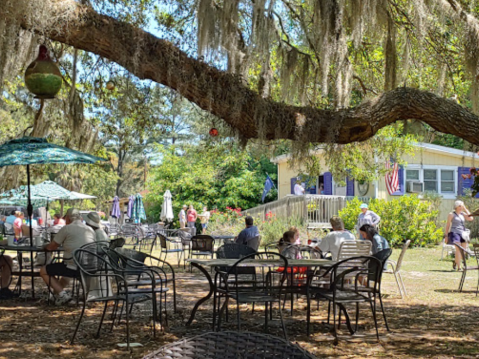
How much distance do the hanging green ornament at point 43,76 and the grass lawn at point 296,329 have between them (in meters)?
2.51

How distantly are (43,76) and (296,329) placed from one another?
379 centimetres

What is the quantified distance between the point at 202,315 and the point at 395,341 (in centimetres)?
228

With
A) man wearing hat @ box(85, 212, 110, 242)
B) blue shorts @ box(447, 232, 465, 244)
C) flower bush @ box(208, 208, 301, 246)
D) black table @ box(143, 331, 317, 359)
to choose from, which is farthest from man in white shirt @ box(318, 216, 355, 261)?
flower bush @ box(208, 208, 301, 246)

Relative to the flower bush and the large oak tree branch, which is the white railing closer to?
the flower bush

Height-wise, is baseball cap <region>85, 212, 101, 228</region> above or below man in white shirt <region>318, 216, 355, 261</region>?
above

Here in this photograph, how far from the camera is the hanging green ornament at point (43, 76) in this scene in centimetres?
641

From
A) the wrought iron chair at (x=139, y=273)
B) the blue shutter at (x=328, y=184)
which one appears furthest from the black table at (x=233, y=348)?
the blue shutter at (x=328, y=184)

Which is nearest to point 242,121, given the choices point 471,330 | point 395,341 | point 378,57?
point 395,341

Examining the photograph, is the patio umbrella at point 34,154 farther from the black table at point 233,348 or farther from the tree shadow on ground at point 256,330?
the black table at point 233,348

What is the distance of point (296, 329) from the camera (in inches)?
243

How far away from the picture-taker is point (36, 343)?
5.39 m

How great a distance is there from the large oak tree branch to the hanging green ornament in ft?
2.87

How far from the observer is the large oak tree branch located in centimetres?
561

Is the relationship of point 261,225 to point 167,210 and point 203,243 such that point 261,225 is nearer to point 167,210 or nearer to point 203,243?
point 167,210
